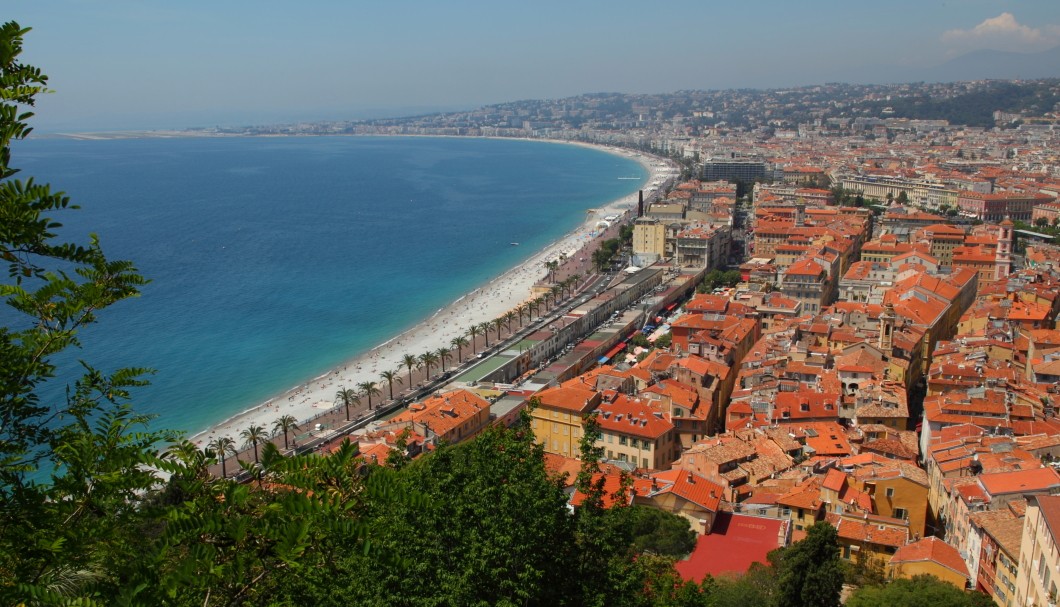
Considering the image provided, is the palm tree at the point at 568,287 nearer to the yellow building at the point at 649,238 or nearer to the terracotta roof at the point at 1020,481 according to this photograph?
the yellow building at the point at 649,238

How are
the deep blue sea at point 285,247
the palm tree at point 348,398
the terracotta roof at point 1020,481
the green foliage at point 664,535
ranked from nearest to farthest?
the green foliage at point 664,535 < the terracotta roof at point 1020,481 < the palm tree at point 348,398 < the deep blue sea at point 285,247

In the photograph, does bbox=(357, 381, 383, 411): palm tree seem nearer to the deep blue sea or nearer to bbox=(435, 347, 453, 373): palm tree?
bbox=(435, 347, 453, 373): palm tree

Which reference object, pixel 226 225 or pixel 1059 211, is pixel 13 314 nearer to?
pixel 226 225

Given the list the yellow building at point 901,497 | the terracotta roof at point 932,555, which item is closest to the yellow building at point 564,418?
the yellow building at point 901,497

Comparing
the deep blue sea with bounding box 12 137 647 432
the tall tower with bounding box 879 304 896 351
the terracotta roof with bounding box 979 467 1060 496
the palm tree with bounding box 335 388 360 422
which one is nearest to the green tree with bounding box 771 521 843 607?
the terracotta roof with bounding box 979 467 1060 496

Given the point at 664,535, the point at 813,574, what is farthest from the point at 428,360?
the point at 813,574
